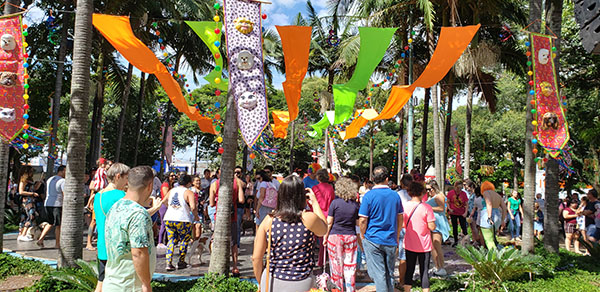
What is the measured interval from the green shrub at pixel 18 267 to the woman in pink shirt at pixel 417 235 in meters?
5.56

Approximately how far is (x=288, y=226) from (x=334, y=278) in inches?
96.9

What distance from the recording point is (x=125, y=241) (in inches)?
125

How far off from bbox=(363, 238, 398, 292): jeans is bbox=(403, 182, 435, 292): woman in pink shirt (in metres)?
0.43

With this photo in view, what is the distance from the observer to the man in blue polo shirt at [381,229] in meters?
5.27

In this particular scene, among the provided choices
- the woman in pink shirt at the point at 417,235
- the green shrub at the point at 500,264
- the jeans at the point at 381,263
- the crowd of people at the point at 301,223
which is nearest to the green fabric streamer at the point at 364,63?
the crowd of people at the point at 301,223

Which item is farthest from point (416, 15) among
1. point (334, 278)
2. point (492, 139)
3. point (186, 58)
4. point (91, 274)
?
point (492, 139)

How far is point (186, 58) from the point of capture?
18922 mm

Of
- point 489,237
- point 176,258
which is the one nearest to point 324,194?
point 489,237

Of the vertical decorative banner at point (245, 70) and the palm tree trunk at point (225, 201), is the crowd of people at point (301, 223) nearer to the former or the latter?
the palm tree trunk at point (225, 201)

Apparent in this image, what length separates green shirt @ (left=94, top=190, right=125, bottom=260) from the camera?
4059 mm

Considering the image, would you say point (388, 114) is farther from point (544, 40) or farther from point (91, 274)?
point (91, 274)

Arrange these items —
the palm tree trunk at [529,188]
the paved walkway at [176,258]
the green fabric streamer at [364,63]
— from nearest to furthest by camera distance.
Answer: the paved walkway at [176,258]
the palm tree trunk at [529,188]
the green fabric streamer at [364,63]

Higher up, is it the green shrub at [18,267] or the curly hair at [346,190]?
the curly hair at [346,190]

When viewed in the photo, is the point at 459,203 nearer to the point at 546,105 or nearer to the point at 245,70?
the point at 546,105
